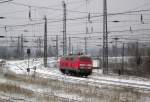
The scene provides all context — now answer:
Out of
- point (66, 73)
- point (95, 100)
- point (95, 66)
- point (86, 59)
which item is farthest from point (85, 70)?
point (95, 100)

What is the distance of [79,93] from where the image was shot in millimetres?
18422

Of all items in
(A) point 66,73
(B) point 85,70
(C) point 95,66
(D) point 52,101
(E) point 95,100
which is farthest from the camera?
(C) point 95,66

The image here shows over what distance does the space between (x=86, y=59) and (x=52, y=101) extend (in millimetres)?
23433

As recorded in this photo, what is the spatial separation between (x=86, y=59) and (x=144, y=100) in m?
21.4

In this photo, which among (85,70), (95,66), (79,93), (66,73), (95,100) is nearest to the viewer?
(95,100)

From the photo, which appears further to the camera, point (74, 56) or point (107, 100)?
point (74, 56)

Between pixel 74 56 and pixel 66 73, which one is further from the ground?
pixel 74 56

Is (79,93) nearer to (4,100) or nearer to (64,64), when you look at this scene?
(4,100)

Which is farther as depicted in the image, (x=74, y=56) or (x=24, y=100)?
(x=74, y=56)

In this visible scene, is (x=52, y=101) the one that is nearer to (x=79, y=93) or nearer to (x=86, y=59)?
(x=79, y=93)

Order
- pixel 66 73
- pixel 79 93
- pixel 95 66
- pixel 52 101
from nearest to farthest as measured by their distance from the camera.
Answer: pixel 52 101 → pixel 79 93 → pixel 66 73 → pixel 95 66

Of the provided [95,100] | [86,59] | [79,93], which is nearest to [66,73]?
[86,59]

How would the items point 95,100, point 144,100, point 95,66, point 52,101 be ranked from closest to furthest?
point 52,101
point 95,100
point 144,100
point 95,66

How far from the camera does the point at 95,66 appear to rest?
54.4 metres
